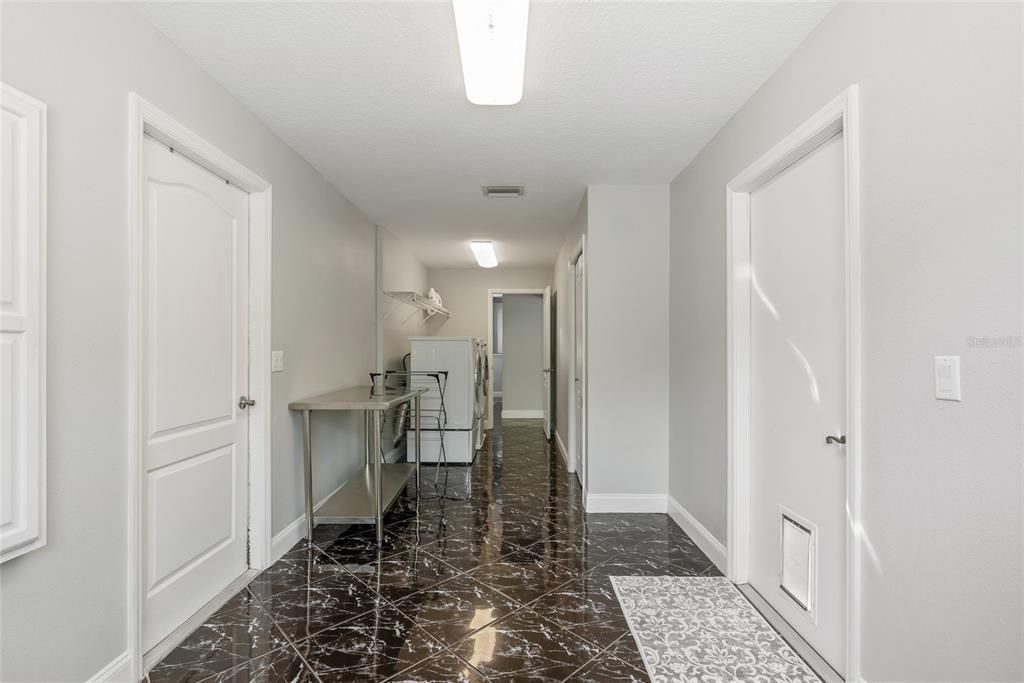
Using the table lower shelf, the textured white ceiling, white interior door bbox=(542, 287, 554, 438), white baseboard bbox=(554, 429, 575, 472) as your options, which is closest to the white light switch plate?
the textured white ceiling

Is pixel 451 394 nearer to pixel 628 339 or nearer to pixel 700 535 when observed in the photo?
pixel 628 339

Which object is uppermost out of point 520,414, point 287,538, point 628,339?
point 628,339

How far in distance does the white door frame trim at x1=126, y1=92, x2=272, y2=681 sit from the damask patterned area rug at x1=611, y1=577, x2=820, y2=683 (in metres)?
1.89

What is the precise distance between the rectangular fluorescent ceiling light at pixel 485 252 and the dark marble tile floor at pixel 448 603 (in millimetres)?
2948

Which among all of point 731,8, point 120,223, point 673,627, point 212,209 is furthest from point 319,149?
point 673,627

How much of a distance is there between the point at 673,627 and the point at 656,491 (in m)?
1.70

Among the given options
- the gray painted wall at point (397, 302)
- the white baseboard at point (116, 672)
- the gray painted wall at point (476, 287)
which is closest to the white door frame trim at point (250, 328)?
the white baseboard at point (116, 672)

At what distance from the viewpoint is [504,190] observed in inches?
161

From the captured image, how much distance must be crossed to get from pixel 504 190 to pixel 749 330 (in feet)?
7.12

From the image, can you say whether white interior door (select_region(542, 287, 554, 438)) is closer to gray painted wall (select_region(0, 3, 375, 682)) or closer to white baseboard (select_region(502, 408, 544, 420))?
white baseboard (select_region(502, 408, 544, 420))

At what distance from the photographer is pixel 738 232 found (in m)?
2.75

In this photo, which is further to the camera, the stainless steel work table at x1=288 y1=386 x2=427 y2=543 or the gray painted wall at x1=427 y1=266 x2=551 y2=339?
the gray painted wall at x1=427 y1=266 x2=551 y2=339

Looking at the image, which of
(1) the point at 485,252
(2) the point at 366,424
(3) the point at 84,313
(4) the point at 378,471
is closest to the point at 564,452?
(2) the point at 366,424

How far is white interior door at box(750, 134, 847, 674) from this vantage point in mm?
1953
